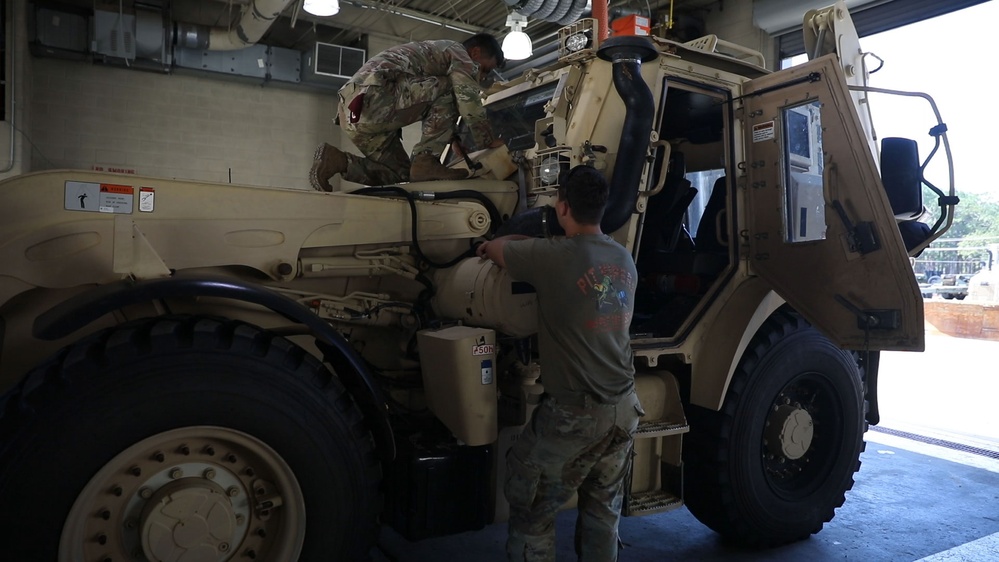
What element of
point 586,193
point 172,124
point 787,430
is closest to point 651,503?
point 787,430

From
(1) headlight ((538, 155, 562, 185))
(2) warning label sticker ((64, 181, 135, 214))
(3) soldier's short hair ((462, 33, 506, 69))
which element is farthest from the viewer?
(3) soldier's short hair ((462, 33, 506, 69))

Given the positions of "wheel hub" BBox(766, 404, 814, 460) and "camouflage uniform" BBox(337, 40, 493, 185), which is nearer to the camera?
"wheel hub" BBox(766, 404, 814, 460)

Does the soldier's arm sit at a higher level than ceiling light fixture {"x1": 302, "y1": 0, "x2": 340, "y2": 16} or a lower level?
lower

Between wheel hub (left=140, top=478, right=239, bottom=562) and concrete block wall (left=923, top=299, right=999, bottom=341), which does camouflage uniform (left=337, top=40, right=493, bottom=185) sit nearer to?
wheel hub (left=140, top=478, right=239, bottom=562)

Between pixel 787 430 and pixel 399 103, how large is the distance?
8.91ft

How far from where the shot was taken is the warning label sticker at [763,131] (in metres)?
3.50

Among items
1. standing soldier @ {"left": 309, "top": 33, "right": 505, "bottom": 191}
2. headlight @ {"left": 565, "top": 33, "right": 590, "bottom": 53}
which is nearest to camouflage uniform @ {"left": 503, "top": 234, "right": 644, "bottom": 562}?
headlight @ {"left": 565, "top": 33, "right": 590, "bottom": 53}

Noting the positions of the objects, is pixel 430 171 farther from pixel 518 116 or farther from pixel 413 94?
pixel 518 116

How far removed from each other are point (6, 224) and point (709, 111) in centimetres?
330

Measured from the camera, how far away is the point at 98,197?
2.46 m

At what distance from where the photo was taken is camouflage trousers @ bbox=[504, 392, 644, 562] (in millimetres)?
2629

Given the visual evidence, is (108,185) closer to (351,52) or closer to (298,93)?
(351,52)

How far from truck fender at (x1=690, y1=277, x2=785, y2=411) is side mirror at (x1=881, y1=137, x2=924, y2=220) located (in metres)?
0.88

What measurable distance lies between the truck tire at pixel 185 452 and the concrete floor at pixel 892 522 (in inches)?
40.4
